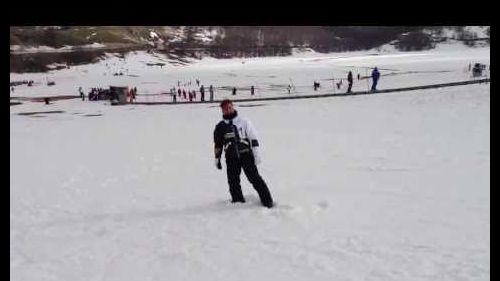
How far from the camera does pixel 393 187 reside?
324 inches

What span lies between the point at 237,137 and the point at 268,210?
1.00m

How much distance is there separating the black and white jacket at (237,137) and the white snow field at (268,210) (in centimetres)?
76

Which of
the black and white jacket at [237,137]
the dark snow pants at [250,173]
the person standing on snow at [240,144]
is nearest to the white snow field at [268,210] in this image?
the dark snow pants at [250,173]

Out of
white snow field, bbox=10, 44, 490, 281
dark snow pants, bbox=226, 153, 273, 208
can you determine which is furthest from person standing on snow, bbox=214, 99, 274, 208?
white snow field, bbox=10, 44, 490, 281

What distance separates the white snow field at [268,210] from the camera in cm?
511

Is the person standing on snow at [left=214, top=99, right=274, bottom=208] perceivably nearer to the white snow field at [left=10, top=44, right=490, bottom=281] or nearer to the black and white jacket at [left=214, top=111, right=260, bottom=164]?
the black and white jacket at [left=214, top=111, right=260, bottom=164]

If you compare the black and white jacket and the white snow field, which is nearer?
the white snow field

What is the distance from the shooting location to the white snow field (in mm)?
5113

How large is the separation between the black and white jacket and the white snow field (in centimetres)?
76

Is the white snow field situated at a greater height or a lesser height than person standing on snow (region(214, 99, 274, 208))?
lesser

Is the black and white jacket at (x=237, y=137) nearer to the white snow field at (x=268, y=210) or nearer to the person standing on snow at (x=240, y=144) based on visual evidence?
the person standing on snow at (x=240, y=144)

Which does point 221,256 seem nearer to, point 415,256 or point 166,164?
point 415,256
